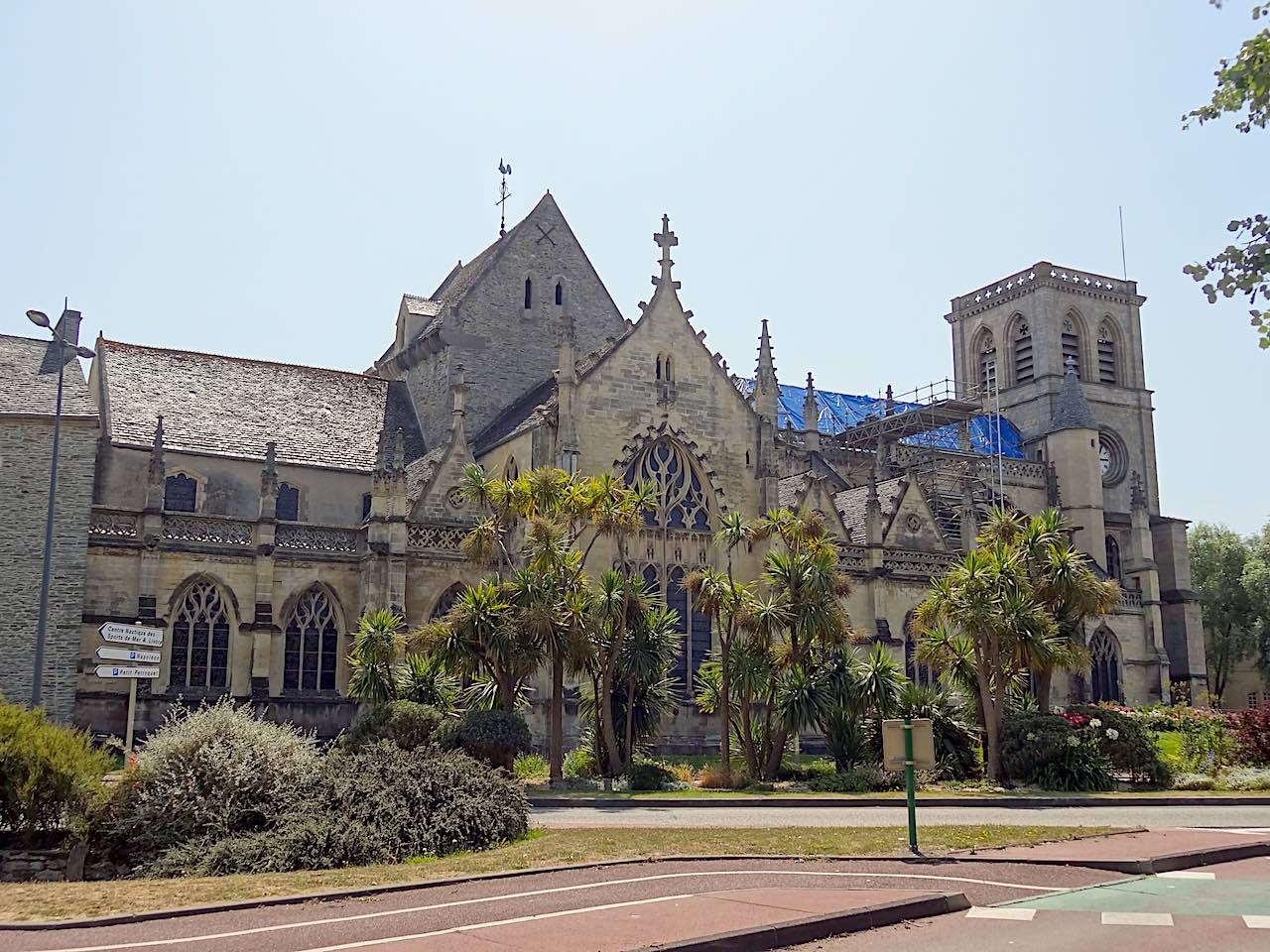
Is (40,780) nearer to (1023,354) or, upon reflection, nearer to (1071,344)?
(1023,354)

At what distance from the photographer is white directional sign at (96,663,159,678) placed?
69.8 ft

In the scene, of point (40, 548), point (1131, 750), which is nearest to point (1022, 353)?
point (1131, 750)

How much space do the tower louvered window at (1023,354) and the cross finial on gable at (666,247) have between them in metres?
A: 41.1

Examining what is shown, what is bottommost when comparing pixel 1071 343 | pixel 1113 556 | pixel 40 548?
pixel 40 548

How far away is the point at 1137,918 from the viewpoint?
10836mm

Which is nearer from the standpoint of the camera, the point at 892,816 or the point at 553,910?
the point at 553,910

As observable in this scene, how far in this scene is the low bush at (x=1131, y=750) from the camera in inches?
1057

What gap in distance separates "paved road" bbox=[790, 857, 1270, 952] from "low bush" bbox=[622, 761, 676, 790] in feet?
49.7

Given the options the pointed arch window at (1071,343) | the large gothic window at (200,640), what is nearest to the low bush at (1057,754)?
the large gothic window at (200,640)

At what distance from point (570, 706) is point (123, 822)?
19.5 metres

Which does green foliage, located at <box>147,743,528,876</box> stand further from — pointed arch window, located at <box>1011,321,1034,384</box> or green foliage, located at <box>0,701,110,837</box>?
pointed arch window, located at <box>1011,321,1034,384</box>

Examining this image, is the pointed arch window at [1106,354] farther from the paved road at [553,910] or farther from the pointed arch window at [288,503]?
the paved road at [553,910]

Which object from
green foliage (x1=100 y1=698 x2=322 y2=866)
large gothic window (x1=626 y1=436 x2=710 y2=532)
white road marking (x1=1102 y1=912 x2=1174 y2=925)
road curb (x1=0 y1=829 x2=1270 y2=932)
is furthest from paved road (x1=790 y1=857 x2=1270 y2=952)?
large gothic window (x1=626 y1=436 x2=710 y2=532)

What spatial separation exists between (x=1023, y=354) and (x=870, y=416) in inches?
458
